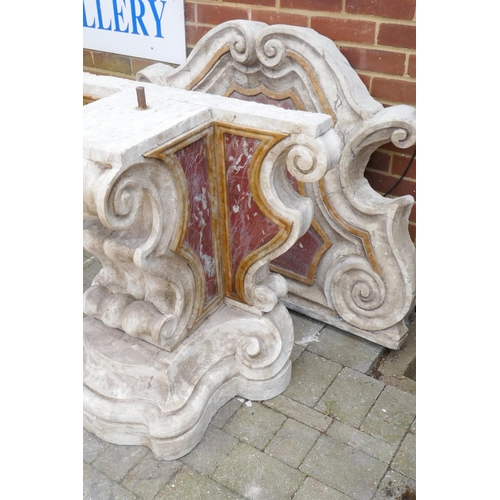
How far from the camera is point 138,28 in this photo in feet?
10.4

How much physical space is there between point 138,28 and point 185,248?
1.74 meters

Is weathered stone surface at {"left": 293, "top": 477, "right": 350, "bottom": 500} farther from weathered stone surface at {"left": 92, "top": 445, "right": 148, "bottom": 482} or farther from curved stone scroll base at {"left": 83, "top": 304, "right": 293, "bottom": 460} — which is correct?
weathered stone surface at {"left": 92, "top": 445, "right": 148, "bottom": 482}

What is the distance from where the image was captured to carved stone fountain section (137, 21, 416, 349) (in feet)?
7.80

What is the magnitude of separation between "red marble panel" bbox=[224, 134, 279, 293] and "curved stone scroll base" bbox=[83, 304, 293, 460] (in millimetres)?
316

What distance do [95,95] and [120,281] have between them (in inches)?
32.8

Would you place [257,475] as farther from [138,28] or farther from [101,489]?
[138,28]

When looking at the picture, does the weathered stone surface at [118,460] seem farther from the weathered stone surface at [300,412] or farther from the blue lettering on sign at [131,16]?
the blue lettering on sign at [131,16]

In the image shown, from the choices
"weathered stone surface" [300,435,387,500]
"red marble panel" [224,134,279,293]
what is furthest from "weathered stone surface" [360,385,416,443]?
"red marble panel" [224,134,279,293]

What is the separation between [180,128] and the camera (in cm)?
192

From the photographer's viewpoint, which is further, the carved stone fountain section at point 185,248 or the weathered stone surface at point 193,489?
the weathered stone surface at point 193,489

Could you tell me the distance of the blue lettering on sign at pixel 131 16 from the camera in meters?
3.03

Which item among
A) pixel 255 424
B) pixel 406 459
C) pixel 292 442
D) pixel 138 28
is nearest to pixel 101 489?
pixel 255 424

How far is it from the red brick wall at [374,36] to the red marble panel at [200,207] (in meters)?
A: 0.93

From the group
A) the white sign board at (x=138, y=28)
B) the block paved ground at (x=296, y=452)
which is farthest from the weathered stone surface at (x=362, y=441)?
the white sign board at (x=138, y=28)
